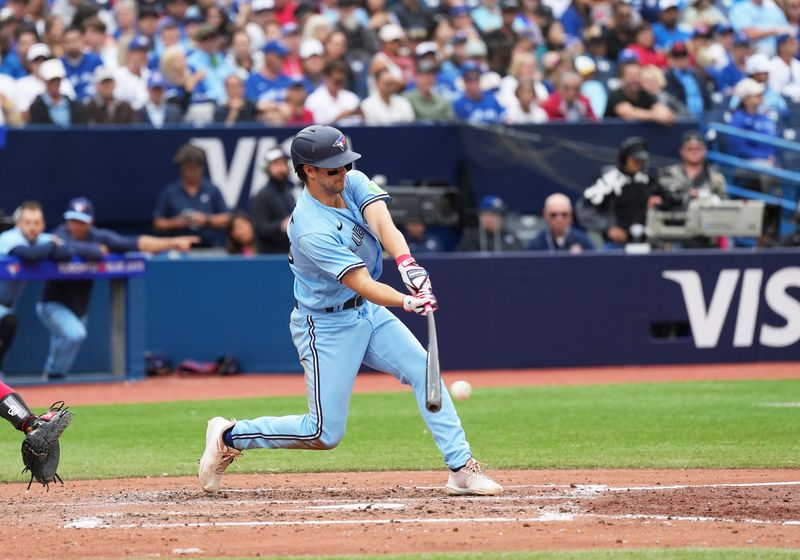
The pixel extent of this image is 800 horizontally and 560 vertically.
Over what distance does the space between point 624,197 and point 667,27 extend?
18.8 ft

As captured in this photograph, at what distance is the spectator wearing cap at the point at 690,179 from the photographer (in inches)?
625

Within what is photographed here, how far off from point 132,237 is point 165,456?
7.03 metres

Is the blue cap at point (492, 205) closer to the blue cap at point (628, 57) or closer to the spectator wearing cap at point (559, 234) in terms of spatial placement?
the spectator wearing cap at point (559, 234)

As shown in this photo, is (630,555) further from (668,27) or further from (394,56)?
(668,27)

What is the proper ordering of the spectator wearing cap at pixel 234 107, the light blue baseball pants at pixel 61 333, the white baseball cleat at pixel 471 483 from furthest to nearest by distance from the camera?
the spectator wearing cap at pixel 234 107
the light blue baseball pants at pixel 61 333
the white baseball cleat at pixel 471 483

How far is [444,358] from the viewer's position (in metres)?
14.7

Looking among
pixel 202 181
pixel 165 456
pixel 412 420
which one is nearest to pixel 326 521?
pixel 165 456

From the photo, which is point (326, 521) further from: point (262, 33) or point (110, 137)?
point (262, 33)

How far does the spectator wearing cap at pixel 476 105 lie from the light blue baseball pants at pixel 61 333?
19.2 ft

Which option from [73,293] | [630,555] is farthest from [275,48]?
[630,555]

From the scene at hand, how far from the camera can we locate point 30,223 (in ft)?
46.2

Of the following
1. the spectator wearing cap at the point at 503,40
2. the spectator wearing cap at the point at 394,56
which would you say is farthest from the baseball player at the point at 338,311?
the spectator wearing cap at the point at 503,40

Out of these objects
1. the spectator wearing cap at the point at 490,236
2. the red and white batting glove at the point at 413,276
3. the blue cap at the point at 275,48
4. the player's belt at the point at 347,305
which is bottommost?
the spectator wearing cap at the point at 490,236

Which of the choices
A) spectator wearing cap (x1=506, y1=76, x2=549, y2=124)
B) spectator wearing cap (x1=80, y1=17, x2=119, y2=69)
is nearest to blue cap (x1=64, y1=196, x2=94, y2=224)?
spectator wearing cap (x1=80, y1=17, x2=119, y2=69)
